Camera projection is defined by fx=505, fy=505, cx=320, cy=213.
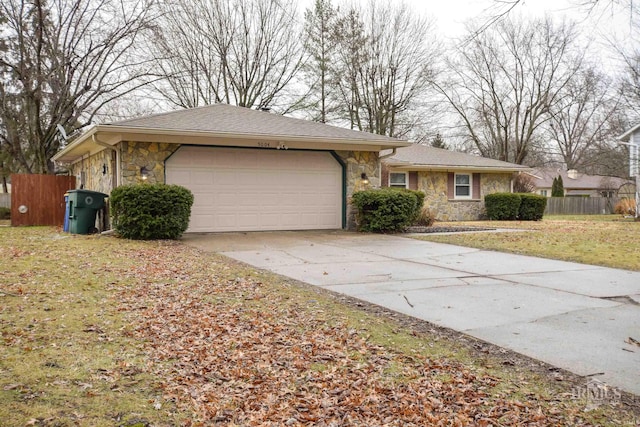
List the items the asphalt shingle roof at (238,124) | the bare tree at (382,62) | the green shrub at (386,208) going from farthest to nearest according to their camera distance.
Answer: the bare tree at (382,62), the green shrub at (386,208), the asphalt shingle roof at (238,124)

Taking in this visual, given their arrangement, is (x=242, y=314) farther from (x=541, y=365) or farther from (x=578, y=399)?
(x=578, y=399)

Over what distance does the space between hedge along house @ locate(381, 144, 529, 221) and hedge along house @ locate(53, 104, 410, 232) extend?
663cm

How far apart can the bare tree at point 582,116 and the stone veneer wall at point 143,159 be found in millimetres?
26105

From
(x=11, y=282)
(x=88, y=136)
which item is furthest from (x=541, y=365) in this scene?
(x=88, y=136)

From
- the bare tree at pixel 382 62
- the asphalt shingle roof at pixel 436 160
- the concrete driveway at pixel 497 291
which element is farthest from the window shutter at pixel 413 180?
the concrete driveway at pixel 497 291

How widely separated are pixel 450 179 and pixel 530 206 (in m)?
3.59

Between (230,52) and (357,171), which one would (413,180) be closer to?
(357,171)

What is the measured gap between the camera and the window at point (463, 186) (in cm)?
2225

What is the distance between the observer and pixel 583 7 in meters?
5.38

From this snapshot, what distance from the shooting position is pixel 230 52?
2527 cm

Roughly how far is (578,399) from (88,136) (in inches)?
472

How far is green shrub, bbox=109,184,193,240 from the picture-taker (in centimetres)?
1086

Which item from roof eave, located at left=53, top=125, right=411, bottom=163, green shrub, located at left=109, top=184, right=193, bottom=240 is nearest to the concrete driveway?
green shrub, located at left=109, top=184, right=193, bottom=240

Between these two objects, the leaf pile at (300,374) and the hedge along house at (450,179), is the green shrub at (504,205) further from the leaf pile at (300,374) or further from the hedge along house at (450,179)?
the leaf pile at (300,374)
